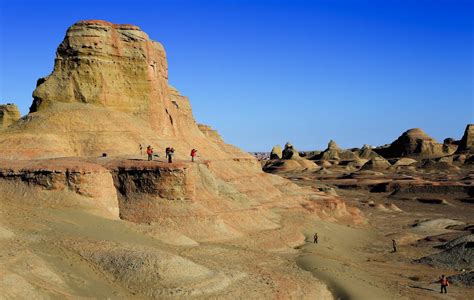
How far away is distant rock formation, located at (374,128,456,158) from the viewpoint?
14075 centimetres

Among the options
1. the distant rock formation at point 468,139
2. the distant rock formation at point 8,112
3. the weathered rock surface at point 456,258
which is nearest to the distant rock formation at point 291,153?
the distant rock formation at point 468,139

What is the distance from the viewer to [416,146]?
5650 inches

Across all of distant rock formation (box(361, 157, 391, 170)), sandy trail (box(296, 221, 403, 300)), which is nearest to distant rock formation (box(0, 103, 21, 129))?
sandy trail (box(296, 221, 403, 300))

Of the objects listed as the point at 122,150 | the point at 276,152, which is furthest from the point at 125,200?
the point at 276,152

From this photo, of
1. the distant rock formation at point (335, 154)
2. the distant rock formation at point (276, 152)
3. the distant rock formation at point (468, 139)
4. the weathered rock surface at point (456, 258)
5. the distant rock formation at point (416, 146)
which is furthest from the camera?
the distant rock formation at point (276, 152)

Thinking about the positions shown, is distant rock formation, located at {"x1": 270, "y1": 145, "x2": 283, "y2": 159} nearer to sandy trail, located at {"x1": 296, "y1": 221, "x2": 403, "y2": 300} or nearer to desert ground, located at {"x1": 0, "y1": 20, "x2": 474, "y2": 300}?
desert ground, located at {"x1": 0, "y1": 20, "x2": 474, "y2": 300}

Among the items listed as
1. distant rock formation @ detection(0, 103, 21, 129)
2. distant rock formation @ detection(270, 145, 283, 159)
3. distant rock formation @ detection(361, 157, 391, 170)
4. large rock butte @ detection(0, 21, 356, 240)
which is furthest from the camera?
distant rock formation @ detection(270, 145, 283, 159)

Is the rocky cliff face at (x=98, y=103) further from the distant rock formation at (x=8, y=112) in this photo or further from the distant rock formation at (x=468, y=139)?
the distant rock formation at (x=468, y=139)

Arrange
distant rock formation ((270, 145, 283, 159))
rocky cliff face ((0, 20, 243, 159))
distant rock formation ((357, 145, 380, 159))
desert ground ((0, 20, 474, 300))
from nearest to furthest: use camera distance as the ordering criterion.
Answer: desert ground ((0, 20, 474, 300)) → rocky cliff face ((0, 20, 243, 159)) → distant rock formation ((357, 145, 380, 159)) → distant rock formation ((270, 145, 283, 159))

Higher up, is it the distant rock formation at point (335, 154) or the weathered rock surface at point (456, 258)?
the distant rock formation at point (335, 154)

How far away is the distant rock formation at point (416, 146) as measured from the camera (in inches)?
5541

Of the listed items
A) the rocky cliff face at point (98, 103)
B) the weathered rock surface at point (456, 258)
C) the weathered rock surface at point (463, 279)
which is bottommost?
the weathered rock surface at point (463, 279)

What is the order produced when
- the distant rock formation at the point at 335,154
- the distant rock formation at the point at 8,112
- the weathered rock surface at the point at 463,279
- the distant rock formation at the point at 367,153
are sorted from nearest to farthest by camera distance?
1. the weathered rock surface at the point at 463,279
2. the distant rock formation at the point at 8,112
3. the distant rock formation at the point at 335,154
4. the distant rock formation at the point at 367,153

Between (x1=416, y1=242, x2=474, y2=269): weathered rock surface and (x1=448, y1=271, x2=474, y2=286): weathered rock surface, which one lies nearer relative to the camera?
(x1=448, y1=271, x2=474, y2=286): weathered rock surface
